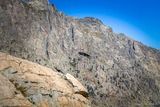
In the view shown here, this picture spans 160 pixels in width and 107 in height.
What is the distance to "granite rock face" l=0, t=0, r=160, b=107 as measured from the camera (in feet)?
499

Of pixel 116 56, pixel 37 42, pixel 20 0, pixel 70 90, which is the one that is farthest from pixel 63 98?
pixel 116 56

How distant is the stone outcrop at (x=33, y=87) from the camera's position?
18.8 metres

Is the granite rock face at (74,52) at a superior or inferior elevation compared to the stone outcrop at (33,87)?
superior

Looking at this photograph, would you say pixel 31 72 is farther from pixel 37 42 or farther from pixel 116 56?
pixel 116 56

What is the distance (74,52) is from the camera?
177750 millimetres

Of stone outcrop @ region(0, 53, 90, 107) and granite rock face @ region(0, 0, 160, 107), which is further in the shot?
granite rock face @ region(0, 0, 160, 107)

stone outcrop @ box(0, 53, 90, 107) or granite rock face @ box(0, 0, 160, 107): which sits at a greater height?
granite rock face @ box(0, 0, 160, 107)

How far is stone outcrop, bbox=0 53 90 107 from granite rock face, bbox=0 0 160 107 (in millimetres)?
120823

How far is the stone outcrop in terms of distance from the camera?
18812 millimetres

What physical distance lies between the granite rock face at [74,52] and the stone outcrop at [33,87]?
120823mm

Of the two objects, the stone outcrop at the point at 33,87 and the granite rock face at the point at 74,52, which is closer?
the stone outcrop at the point at 33,87

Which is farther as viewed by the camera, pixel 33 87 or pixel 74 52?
pixel 74 52

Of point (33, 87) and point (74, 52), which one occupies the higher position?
point (74, 52)

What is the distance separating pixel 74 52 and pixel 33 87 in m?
158
